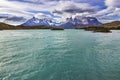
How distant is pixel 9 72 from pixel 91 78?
11082 millimetres

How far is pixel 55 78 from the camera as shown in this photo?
60.0 feet

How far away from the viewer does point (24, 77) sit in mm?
18422

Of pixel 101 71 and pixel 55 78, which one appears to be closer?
pixel 55 78

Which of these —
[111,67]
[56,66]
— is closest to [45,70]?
[56,66]

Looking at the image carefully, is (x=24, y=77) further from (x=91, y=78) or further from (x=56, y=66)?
(x=91, y=78)

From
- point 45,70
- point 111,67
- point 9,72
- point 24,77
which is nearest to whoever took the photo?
point 24,77

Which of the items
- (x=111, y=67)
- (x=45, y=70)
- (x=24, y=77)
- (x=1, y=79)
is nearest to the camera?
(x=1, y=79)

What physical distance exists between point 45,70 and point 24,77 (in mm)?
3963

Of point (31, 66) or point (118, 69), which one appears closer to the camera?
point (118, 69)

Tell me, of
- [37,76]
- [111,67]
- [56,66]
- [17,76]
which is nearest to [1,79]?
[17,76]

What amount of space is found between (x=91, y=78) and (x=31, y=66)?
1017 centimetres

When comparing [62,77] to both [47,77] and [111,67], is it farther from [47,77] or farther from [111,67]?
[111,67]

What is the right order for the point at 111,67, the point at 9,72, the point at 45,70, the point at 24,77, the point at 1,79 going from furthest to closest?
the point at 111,67 < the point at 45,70 < the point at 9,72 < the point at 24,77 < the point at 1,79

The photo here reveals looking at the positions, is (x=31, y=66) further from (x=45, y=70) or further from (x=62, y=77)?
(x=62, y=77)
